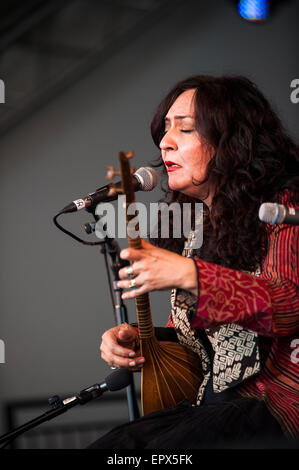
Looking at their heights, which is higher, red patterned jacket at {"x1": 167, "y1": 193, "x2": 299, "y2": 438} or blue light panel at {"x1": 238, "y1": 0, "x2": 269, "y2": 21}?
blue light panel at {"x1": 238, "y1": 0, "x2": 269, "y2": 21}

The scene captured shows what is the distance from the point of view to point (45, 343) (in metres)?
3.22

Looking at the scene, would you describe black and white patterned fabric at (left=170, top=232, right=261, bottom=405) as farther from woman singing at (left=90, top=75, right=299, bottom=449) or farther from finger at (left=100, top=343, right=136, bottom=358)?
finger at (left=100, top=343, right=136, bottom=358)

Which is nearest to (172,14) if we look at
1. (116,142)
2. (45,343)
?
(116,142)

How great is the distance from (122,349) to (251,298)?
0.54 meters

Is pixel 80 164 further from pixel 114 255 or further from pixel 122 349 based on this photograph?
pixel 122 349

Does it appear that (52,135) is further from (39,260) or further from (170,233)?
(170,233)

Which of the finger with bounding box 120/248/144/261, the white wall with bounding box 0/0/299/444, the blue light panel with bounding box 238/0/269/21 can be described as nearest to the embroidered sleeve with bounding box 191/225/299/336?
the finger with bounding box 120/248/144/261

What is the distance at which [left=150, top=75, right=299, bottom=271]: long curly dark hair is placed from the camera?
145 centimetres

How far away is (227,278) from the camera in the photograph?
1.13 metres

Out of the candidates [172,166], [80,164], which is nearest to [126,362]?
[172,166]

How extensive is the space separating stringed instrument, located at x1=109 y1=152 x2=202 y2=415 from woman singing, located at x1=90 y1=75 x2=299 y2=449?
0.05 metres

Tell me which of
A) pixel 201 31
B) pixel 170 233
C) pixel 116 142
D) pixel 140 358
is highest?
pixel 201 31

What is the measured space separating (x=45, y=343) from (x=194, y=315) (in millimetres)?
2328

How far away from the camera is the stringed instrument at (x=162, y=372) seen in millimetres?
1449
